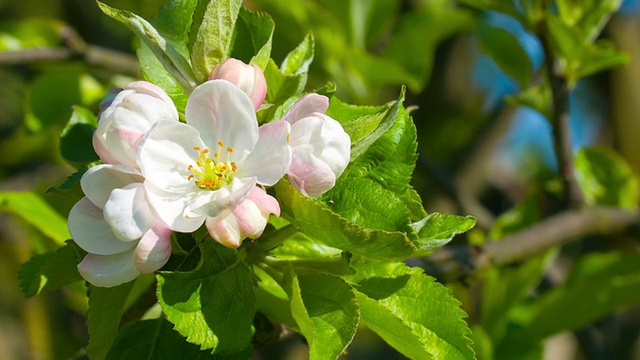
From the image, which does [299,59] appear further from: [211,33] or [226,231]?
[226,231]

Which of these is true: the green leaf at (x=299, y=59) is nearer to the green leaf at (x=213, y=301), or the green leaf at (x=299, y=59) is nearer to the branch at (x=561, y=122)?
the green leaf at (x=213, y=301)

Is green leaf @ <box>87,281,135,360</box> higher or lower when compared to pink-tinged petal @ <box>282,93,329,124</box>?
lower

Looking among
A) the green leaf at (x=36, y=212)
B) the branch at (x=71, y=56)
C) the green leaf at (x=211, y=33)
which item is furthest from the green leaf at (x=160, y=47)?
the branch at (x=71, y=56)

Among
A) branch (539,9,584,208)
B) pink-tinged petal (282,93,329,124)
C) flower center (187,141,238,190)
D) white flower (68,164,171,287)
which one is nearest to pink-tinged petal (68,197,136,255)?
white flower (68,164,171,287)

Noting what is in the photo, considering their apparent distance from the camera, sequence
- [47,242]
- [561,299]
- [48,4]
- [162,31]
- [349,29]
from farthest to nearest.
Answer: [48,4]
[349,29]
[561,299]
[47,242]
[162,31]

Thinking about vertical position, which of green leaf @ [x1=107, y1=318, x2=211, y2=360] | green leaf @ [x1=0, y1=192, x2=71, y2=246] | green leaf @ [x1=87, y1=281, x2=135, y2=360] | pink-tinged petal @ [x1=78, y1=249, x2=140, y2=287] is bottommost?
green leaf @ [x1=0, y1=192, x2=71, y2=246]

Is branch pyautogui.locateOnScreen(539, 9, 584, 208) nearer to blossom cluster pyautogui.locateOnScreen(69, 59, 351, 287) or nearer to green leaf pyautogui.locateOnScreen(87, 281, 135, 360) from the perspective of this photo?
blossom cluster pyautogui.locateOnScreen(69, 59, 351, 287)

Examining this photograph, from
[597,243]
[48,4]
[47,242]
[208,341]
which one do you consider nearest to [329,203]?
[208,341]

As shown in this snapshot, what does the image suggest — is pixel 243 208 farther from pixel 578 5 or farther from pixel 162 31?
pixel 578 5
